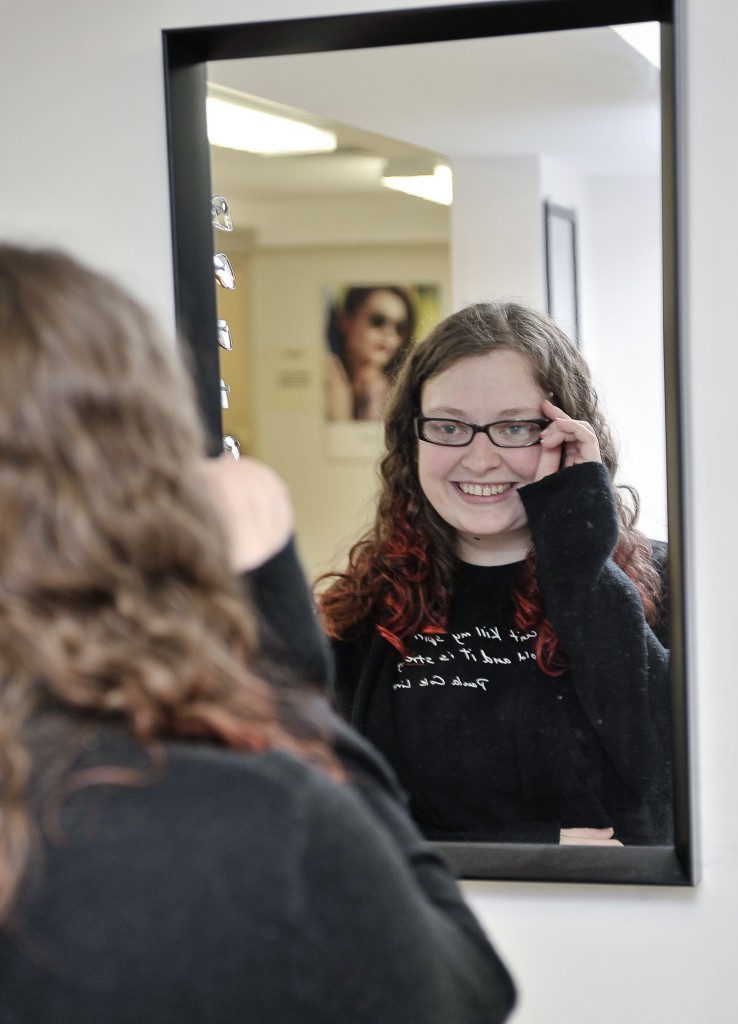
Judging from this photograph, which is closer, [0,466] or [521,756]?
[0,466]

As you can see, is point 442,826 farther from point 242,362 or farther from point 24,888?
point 24,888

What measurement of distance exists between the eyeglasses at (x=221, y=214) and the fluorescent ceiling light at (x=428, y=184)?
21 cm

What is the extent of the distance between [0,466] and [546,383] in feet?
3.02

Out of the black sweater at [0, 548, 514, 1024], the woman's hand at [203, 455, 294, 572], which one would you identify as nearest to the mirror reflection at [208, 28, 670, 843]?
the woman's hand at [203, 455, 294, 572]

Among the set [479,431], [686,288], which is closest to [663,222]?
[686,288]

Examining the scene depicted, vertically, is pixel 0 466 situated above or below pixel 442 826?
above

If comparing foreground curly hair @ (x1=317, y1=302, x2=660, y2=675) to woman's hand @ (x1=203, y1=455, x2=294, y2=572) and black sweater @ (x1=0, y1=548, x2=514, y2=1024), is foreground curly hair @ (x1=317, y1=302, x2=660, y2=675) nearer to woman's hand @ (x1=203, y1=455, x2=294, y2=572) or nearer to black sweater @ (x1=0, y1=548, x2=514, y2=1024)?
woman's hand @ (x1=203, y1=455, x2=294, y2=572)

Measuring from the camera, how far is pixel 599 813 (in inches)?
52.6

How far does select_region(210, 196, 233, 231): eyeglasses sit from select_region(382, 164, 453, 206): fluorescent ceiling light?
0.21 metres

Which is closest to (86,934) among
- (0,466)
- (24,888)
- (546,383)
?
(24,888)

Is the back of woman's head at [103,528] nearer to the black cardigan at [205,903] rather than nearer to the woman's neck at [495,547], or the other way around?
the black cardigan at [205,903]

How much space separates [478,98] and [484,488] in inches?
18.7

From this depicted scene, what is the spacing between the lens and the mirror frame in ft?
4.04

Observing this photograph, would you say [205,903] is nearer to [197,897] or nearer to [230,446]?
[197,897]
